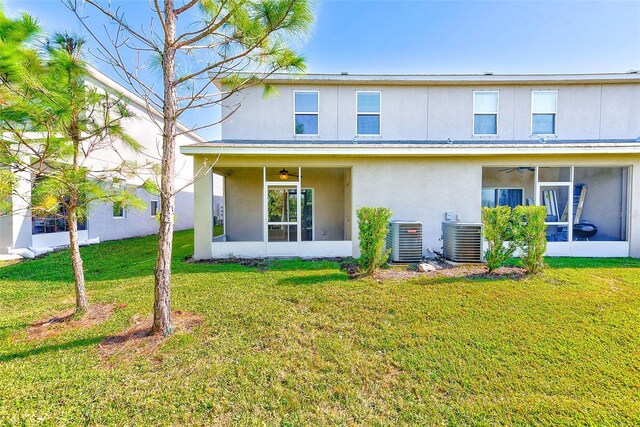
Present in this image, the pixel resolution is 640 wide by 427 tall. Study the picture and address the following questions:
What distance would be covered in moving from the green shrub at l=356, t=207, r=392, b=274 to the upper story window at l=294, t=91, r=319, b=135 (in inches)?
191

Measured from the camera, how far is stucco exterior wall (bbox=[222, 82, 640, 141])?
31.3 feet

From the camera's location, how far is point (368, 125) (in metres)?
9.72

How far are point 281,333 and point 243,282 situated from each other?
2382 millimetres

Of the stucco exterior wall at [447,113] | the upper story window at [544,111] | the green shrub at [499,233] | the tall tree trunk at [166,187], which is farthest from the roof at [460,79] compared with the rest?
the tall tree trunk at [166,187]

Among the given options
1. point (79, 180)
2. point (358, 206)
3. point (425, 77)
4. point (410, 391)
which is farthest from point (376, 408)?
point (425, 77)

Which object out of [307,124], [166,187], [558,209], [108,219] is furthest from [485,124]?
[108,219]

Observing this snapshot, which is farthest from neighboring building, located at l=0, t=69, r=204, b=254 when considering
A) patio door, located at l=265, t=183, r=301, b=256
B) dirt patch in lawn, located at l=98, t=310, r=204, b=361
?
patio door, located at l=265, t=183, r=301, b=256

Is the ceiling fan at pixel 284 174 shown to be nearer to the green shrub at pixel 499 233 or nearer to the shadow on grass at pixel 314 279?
the shadow on grass at pixel 314 279

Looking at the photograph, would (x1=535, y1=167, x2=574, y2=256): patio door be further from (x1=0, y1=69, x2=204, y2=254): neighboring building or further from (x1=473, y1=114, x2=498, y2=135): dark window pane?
(x1=0, y1=69, x2=204, y2=254): neighboring building

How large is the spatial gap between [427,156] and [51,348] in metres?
9.00

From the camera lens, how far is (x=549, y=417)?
2434mm

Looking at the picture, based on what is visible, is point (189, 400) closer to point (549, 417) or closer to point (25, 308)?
point (549, 417)

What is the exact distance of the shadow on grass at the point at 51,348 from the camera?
10.7 ft

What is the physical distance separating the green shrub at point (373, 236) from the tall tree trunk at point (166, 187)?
13.2 ft
